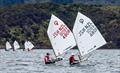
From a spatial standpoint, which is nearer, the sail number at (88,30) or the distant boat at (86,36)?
the distant boat at (86,36)

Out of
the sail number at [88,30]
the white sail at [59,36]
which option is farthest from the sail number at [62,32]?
the sail number at [88,30]

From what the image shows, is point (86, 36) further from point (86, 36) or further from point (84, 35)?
point (84, 35)

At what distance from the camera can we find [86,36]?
275ft

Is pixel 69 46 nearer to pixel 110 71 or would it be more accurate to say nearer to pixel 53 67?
pixel 53 67

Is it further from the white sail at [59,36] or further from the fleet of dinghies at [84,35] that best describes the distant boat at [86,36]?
the white sail at [59,36]

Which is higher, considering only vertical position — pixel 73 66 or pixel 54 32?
pixel 54 32

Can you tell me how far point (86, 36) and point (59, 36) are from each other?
5588 mm

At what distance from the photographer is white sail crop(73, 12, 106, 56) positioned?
82938 mm

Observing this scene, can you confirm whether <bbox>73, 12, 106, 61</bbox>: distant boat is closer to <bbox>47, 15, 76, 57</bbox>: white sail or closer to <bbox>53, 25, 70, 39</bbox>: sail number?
<bbox>47, 15, 76, 57</bbox>: white sail

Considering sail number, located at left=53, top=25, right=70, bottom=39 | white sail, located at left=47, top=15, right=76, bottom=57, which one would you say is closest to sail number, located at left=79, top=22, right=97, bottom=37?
white sail, located at left=47, top=15, right=76, bottom=57

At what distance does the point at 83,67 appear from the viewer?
266ft

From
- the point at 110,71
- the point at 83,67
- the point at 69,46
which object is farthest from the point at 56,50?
the point at 110,71

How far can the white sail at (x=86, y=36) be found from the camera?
82.9 m

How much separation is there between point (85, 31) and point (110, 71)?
10679 mm
